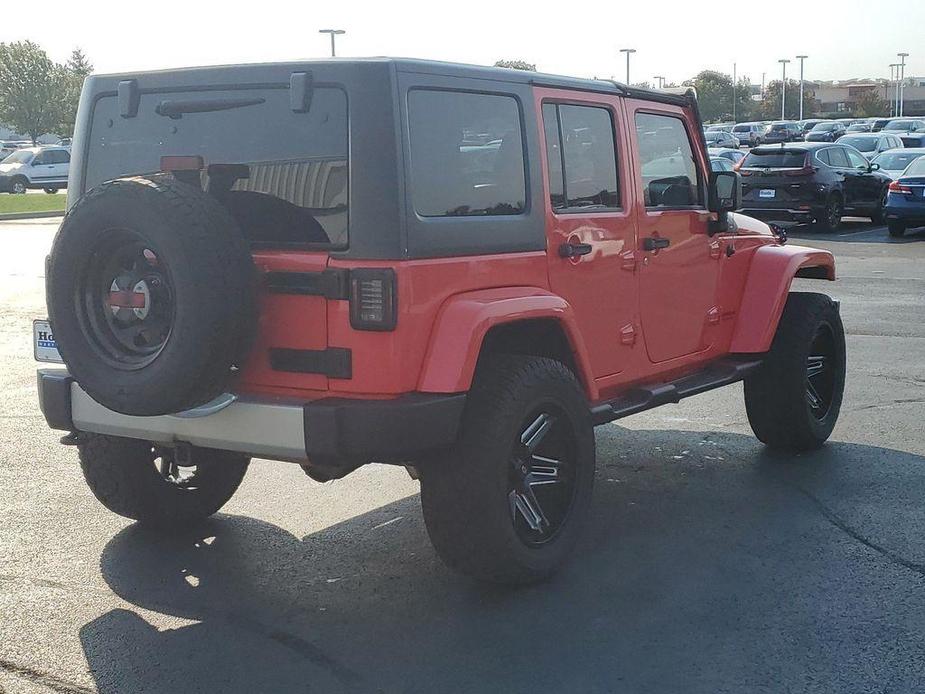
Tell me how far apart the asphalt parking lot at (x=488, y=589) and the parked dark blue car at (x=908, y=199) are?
14599 mm

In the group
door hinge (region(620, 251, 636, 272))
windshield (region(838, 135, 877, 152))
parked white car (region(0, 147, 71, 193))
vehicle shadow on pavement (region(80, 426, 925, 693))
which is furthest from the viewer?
parked white car (region(0, 147, 71, 193))

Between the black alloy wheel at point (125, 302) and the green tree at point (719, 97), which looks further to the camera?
the green tree at point (719, 97)

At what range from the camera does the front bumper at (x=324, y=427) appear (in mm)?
4180

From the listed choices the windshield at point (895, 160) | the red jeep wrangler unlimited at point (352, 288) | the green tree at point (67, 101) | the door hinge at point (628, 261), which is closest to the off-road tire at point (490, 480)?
the red jeep wrangler unlimited at point (352, 288)

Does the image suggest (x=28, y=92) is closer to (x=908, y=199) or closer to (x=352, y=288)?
(x=908, y=199)

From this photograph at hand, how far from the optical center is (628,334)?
5.58 metres

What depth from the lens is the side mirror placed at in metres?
6.35

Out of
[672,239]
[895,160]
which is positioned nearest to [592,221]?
[672,239]

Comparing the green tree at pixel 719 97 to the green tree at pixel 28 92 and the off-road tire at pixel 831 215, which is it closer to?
the green tree at pixel 28 92

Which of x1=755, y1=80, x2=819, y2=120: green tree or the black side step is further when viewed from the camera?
x1=755, y1=80, x2=819, y2=120: green tree

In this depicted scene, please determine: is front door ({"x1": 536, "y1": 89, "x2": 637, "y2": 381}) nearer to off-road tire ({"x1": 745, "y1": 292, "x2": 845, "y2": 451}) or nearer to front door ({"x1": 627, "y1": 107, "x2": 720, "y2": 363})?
front door ({"x1": 627, "y1": 107, "x2": 720, "y2": 363})

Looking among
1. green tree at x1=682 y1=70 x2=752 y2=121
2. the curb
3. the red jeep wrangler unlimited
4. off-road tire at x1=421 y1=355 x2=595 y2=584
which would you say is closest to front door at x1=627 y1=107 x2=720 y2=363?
the red jeep wrangler unlimited

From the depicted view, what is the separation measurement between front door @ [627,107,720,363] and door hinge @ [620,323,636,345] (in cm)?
12

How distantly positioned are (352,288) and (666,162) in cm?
245
